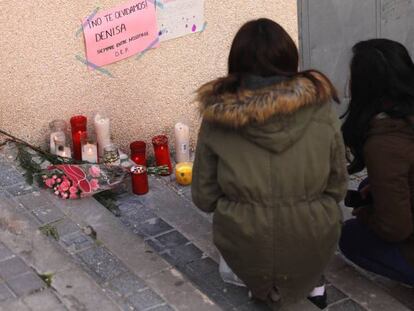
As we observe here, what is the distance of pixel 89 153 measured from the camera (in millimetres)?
4672

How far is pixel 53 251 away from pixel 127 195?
3.38 feet

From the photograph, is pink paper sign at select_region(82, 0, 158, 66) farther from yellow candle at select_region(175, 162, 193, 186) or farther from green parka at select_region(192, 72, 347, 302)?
green parka at select_region(192, 72, 347, 302)

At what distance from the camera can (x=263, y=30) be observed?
3012mm

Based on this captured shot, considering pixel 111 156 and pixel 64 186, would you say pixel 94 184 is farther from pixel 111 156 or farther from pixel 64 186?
pixel 111 156

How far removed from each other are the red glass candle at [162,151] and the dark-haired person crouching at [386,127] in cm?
168

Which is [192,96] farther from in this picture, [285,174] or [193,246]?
[285,174]

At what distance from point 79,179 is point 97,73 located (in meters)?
0.84

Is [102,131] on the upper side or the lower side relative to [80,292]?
upper

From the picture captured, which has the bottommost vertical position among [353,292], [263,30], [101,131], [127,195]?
[353,292]

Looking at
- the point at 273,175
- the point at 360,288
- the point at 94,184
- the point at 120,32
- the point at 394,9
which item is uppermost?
the point at 120,32

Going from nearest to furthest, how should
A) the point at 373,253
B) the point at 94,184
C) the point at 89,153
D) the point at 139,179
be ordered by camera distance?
the point at 373,253
the point at 94,184
the point at 139,179
the point at 89,153

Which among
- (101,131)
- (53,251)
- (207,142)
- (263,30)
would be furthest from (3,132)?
(263,30)

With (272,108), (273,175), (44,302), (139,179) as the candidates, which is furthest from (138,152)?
(272,108)

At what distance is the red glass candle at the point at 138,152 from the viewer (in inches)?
190
